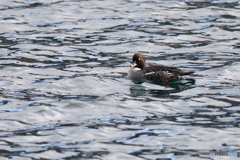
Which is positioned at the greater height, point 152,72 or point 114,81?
point 152,72

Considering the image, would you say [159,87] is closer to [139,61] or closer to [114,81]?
[114,81]

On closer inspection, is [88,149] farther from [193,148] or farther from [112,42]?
[112,42]

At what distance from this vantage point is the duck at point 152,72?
47.9ft

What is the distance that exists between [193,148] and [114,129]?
1.74 metres

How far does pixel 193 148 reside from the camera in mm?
10078

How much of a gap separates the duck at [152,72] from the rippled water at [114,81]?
9.1 inches

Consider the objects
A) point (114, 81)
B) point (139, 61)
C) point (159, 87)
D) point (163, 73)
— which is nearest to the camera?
point (159, 87)

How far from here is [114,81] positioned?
14.9 metres

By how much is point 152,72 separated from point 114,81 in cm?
103

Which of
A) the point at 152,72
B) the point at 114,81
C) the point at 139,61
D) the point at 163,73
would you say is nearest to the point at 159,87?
the point at 163,73

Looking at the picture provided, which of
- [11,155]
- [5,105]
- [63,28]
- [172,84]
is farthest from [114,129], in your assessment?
[63,28]

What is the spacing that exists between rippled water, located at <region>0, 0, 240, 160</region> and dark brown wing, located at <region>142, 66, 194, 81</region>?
0.25 meters

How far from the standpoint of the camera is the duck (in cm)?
1461

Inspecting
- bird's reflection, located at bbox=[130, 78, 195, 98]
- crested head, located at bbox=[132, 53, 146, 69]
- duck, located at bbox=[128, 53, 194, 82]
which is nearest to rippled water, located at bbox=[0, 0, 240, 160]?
bird's reflection, located at bbox=[130, 78, 195, 98]
